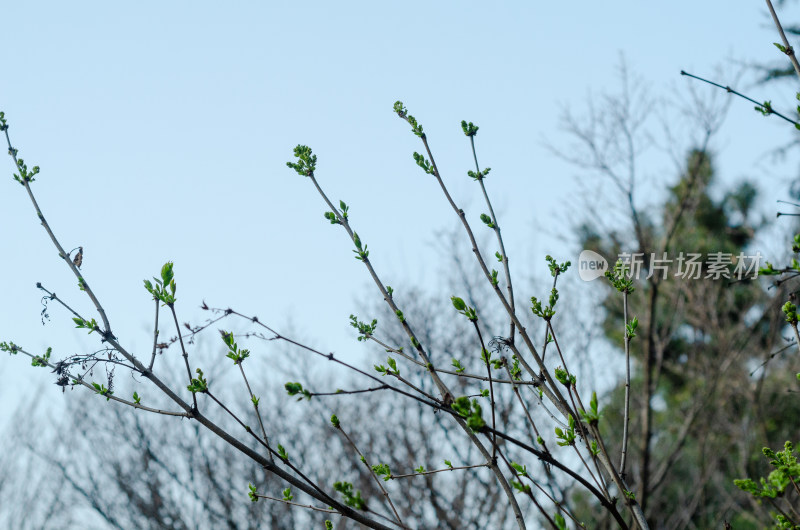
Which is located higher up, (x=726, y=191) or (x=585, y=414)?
(x=726, y=191)

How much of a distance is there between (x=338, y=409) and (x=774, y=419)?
9142mm

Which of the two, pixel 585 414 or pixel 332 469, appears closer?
pixel 585 414

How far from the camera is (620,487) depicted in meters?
1.78

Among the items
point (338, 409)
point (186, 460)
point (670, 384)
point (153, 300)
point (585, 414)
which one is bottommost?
point (585, 414)

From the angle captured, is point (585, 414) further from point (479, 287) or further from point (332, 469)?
point (332, 469)

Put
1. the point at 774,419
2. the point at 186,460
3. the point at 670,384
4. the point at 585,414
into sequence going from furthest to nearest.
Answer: the point at 670,384, the point at 774,419, the point at 186,460, the point at 585,414

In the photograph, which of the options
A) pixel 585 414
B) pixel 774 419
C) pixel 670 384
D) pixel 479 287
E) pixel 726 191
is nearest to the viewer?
pixel 585 414

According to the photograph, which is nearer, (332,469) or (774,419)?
(332,469)

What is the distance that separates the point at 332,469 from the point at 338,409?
0.82 metres

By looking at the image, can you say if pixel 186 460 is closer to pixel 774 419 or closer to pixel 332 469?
pixel 332 469

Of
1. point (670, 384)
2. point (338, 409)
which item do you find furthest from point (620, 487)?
point (670, 384)

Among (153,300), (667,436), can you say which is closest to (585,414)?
(153,300)

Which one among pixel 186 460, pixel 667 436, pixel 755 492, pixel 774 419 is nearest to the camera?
pixel 755 492

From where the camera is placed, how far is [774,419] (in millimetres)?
13164
